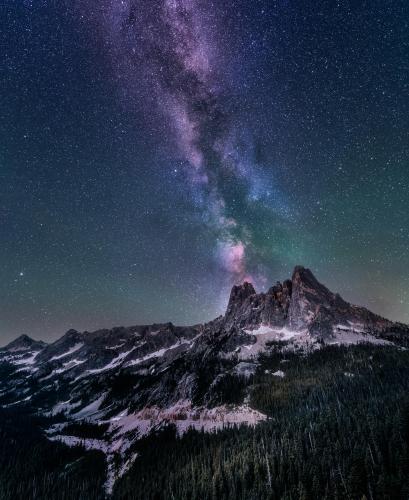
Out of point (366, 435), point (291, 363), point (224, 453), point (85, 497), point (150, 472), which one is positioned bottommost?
point (85, 497)

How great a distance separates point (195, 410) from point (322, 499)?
372ft

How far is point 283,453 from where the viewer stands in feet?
291

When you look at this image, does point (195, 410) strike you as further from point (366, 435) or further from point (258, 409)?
point (366, 435)

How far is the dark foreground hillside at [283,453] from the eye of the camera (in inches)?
2859

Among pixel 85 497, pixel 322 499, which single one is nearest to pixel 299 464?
pixel 322 499

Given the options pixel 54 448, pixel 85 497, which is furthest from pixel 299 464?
pixel 54 448

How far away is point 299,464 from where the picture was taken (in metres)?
79.6

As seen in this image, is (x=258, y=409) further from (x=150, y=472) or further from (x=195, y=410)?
(x=150, y=472)

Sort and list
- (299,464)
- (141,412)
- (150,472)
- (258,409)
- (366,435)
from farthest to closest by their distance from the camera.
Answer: (141,412) < (258,409) < (150,472) < (366,435) < (299,464)

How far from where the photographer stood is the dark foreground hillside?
72.6 meters

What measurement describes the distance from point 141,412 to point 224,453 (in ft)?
378

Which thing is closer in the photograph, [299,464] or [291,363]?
[299,464]

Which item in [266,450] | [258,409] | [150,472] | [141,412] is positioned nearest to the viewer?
[266,450]

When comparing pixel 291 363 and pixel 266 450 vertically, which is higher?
pixel 291 363
